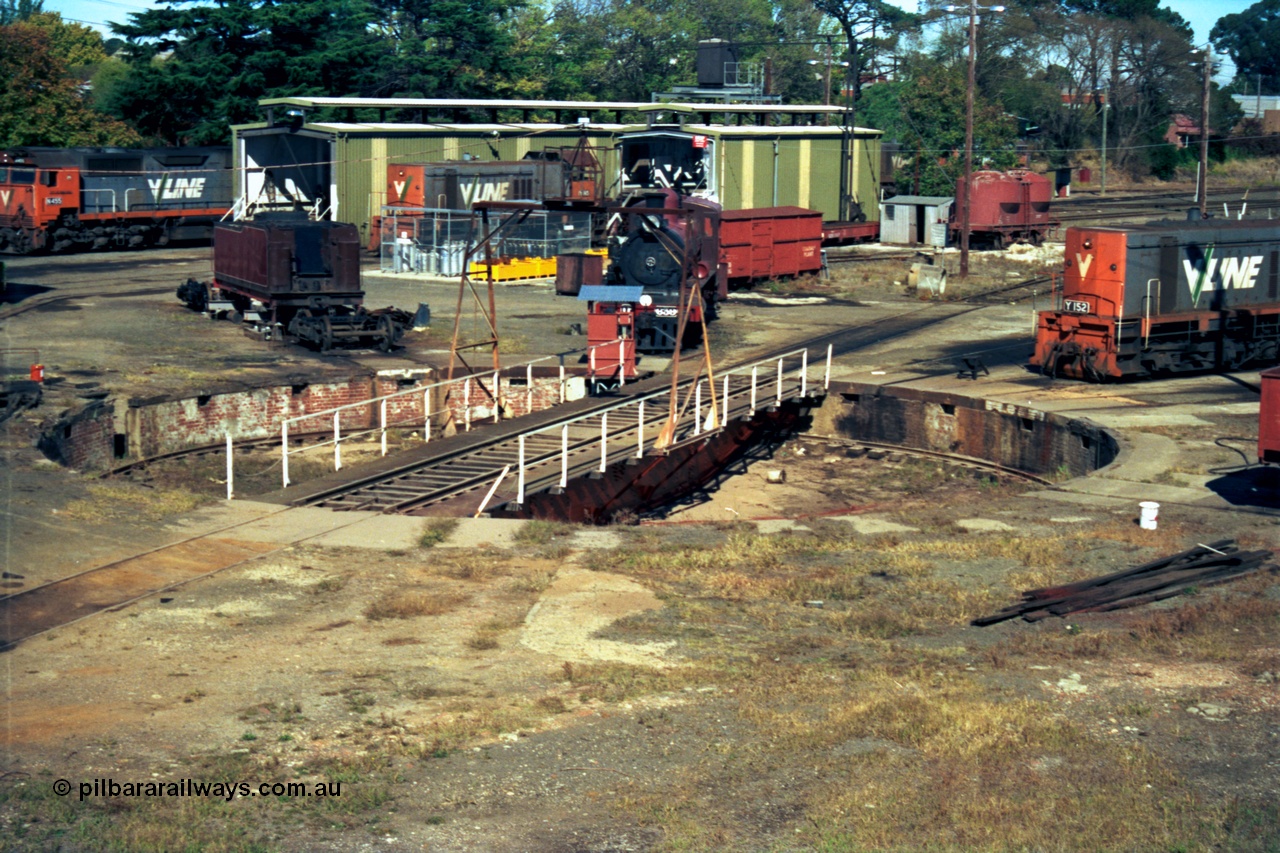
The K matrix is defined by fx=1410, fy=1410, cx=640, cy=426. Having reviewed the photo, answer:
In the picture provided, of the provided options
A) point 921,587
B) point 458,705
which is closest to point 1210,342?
point 921,587

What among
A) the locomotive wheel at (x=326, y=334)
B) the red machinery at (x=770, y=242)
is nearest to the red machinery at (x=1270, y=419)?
the locomotive wheel at (x=326, y=334)

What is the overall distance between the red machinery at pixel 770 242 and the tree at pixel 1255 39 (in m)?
105

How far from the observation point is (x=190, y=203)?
54.2m

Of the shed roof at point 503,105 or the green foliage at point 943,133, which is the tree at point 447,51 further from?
the green foliage at point 943,133

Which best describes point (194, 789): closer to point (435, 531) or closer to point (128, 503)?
point (435, 531)

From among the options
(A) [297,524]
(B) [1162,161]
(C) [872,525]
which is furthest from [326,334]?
(B) [1162,161]

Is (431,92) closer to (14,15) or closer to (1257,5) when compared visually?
(14,15)

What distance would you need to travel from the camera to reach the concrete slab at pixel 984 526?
19.1m

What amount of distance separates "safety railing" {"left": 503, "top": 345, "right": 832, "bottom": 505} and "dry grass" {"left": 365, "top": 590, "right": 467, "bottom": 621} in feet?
18.1

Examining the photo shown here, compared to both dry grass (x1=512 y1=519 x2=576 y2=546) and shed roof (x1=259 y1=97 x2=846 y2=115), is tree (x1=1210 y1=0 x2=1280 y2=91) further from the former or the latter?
dry grass (x1=512 y1=519 x2=576 y2=546)

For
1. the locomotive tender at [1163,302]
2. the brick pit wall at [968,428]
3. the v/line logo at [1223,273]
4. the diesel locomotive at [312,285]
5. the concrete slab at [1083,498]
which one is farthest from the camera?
the diesel locomotive at [312,285]

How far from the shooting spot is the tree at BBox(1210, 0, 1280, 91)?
446 feet

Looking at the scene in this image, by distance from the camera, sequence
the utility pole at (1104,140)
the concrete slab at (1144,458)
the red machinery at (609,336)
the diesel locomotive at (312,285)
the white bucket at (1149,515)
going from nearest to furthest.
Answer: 1. the white bucket at (1149,515)
2. the concrete slab at (1144,458)
3. the red machinery at (609,336)
4. the diesel locomotive at (312,285)
5. the utility pole at (1104,140)

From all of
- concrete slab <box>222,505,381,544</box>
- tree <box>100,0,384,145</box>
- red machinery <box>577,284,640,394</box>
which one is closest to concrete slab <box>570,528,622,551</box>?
concrete slab <box>222,505,381,544</box>
